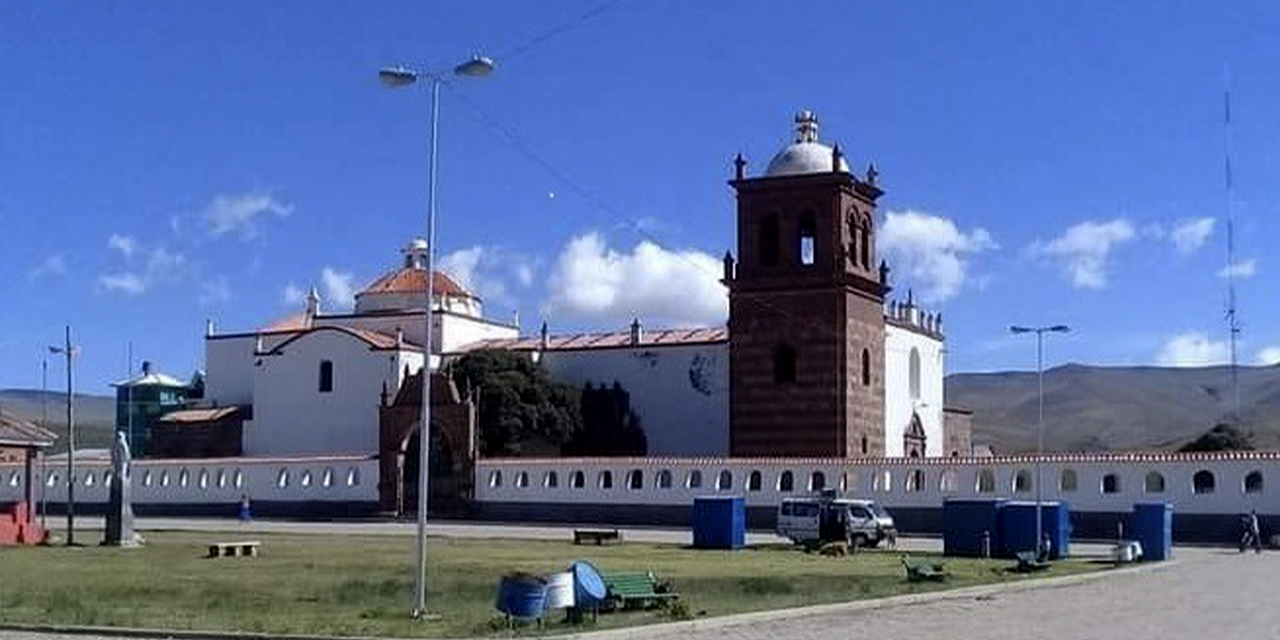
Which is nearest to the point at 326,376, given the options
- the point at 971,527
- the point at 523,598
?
the point at 971,527

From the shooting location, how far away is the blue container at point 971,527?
4319cm

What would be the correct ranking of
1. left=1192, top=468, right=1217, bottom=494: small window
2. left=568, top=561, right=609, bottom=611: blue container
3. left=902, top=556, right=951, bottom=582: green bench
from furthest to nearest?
left=1192, top=468, right=1217, bottom=494: small window → left=902, top=556, right=951, bottom=582: green bench → left=568, top=561, right=609, bottom=611: blue container

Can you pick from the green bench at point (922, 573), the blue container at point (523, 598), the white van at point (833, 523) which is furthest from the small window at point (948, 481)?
the blue container at point (523, 598)

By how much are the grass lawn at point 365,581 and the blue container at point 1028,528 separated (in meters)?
2.08

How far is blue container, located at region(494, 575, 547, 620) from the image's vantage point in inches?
850

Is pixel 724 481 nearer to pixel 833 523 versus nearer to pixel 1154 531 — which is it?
pixel 833 523

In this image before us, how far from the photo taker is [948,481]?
5944 cm

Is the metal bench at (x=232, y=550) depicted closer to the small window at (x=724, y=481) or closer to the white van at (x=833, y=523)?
the white van at (x=833, y=523)

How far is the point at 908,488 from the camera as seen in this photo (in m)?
60.1

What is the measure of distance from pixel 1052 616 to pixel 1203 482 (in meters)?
31.8

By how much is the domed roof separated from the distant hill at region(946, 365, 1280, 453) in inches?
2990

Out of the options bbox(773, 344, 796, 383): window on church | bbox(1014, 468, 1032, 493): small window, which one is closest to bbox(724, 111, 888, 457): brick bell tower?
bbox(773, 344, 796, 383): window on church

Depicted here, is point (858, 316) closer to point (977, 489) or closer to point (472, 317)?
point (977, 489)

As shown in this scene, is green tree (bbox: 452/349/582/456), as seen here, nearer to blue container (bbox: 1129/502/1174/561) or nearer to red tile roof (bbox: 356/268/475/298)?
red tile roof (bbox: 356/268/475/298)
